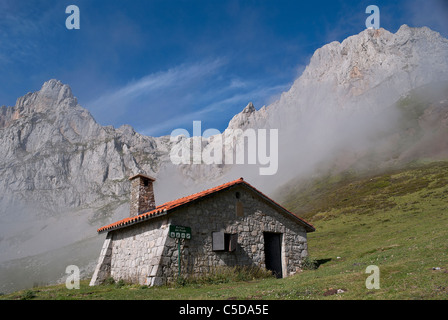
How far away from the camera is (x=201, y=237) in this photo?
17219mm

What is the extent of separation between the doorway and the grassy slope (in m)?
2.06

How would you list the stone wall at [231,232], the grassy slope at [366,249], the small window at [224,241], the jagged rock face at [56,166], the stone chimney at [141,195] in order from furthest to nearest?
the jagged rock face at [56,166] → the stone chimney at [141,195] → the small window at [224,241] → the stone wall at [231,232] → the grassy slope at [366,249]

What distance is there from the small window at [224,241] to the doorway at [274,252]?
3926 mm

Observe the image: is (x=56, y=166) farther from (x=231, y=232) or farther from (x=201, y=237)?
(x=201, y=237)

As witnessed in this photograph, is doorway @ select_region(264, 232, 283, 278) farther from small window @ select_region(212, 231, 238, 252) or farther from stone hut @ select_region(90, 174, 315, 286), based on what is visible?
small window @ select_region(212, 231, 238, 252)

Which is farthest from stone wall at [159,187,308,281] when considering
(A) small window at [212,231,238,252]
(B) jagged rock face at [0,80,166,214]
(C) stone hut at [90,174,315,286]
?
(B) jagged rock face at [0,80,166,214]

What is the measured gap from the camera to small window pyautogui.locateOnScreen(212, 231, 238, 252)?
17247 millimetres

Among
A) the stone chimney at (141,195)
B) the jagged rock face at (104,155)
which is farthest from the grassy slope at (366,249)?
the jagged rock face at (104,155)

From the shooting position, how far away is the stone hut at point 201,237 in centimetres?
1617

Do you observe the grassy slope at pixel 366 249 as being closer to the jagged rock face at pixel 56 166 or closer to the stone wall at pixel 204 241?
the stone wall at pixel 204 241

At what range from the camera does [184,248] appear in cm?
1638

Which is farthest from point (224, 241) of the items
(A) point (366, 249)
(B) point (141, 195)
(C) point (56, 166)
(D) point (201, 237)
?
(C) point (56, 166)
